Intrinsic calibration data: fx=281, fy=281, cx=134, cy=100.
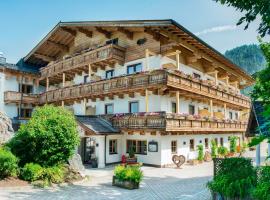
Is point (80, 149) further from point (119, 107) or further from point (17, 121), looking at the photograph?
point (17, 121)

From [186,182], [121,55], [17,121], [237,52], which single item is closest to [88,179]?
[186,182]

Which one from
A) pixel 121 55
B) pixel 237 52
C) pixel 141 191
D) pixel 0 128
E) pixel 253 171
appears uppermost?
pixel 237 52

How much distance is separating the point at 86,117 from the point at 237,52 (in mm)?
110275

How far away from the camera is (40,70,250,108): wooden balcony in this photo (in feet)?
71.4

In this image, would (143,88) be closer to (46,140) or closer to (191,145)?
(191,145)

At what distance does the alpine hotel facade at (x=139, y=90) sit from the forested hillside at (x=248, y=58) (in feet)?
299

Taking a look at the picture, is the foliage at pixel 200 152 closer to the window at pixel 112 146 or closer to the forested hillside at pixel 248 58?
the window at pixel 112 146

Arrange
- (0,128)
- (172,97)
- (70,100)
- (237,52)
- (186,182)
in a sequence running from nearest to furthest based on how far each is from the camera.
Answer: (186,182) < (0,128) < (172,97) < (70,100) < (237,52)

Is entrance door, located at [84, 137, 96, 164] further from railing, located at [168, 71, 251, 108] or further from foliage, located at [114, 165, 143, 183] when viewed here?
foliage, located at [114, 165, 143, 183]

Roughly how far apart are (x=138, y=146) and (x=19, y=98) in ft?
55.4

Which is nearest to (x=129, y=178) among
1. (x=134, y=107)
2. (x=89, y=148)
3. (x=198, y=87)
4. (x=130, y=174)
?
(x=130, y=174)

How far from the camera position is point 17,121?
107ft

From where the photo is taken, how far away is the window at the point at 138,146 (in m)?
24.2

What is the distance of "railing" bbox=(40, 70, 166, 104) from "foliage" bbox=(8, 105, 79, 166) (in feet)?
25.3
